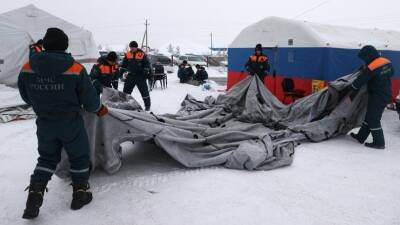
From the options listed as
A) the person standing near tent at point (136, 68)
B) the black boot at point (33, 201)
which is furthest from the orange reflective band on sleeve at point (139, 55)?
the black boot at point (33, 201)

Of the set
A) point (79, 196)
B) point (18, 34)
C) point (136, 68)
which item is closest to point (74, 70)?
point (79, 196)

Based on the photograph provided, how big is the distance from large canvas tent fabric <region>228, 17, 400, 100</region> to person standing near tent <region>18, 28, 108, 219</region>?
696cm

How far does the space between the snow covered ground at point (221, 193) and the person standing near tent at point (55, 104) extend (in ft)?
0.97

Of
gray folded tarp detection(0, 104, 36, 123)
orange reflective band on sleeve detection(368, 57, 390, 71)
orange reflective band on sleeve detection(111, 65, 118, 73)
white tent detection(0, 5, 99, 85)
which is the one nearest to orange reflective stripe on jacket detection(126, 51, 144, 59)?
orange reflective band on sleeve detection(111, 65, 118, 73)

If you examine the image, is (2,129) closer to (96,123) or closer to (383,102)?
(96,123)

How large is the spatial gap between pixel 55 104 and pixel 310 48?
7.39 meters

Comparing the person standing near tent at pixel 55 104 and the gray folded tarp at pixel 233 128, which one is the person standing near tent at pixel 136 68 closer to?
the gray folded tarp at pixel 233 128

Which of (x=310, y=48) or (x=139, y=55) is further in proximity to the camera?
(x=310, y=48)

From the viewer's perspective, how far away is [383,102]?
5434 mm

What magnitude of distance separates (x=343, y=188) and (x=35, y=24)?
12.6 meters

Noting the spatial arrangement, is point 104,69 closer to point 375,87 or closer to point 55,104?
point 55,104

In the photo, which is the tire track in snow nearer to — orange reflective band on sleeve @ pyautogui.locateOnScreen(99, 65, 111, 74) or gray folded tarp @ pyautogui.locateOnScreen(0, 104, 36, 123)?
orange reflective band on sleeve @ pyautogui.locateOnScreen(99, 65, 111, 74)

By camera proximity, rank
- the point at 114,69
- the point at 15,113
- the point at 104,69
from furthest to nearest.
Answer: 1. the point at 15,113
2. the point at 114,69
3. the point at 104,69

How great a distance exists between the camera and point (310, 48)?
899cm
